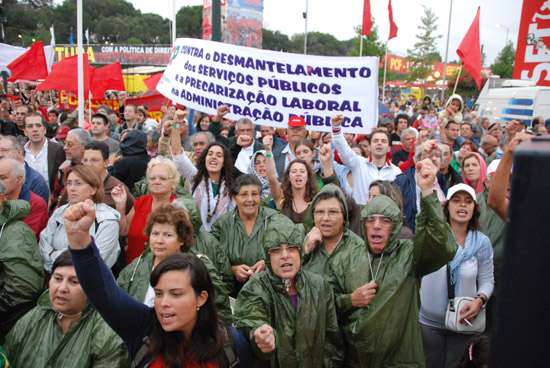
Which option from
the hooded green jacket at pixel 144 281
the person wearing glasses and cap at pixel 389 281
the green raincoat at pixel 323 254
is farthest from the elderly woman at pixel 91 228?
the person wearing glasses and cap at pixel 389 281

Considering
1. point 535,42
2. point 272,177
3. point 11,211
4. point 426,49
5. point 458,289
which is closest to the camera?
point 11,211

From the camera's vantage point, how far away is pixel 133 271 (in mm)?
2980

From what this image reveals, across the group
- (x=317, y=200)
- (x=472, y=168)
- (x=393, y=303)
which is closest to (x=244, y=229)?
(x=317, y=200)

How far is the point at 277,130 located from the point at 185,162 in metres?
3.38

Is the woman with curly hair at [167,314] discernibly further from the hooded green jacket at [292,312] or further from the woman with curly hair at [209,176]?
the woman with curly hair at [209,176]

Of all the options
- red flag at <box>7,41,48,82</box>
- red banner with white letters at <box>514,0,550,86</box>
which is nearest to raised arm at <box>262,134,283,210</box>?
red banner with white letters at <box>514,0,550,86</box>

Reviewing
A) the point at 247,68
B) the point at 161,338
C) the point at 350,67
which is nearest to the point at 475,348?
the point at 161,338

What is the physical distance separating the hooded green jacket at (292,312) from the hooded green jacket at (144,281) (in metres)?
0.34

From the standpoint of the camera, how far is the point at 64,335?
8.30 ft

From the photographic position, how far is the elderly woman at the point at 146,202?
155 inches

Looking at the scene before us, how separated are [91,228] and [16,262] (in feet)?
1.77

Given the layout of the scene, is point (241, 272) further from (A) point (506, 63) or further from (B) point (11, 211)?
(A) point (506, 63)

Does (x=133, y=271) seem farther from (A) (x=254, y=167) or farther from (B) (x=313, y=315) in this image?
(A) (x=254, y=167)

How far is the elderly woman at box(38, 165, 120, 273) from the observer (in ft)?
11.1
